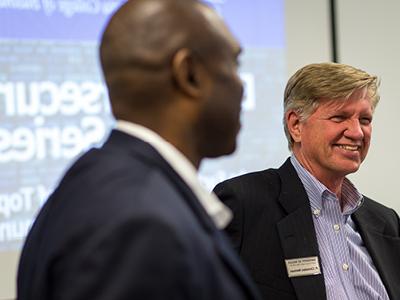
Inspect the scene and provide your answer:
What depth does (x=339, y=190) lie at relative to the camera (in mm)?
1934

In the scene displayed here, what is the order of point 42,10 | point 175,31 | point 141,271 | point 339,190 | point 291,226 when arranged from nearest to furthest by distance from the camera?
Result: point 141,271, point 175,31, point 291,226, point 339,190, point 42,10

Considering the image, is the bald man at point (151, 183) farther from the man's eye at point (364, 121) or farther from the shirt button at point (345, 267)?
the man's eye at point (364, 121)

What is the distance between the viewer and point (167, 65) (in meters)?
0.80

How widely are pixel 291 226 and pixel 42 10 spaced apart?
146cm

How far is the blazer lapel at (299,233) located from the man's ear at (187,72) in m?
1.02

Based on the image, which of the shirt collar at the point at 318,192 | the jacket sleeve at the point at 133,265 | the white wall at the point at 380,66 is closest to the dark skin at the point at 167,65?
the jacket sleeve at the point at 133,265

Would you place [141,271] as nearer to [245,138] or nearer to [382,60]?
[245,138]

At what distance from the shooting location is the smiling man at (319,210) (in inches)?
68.8

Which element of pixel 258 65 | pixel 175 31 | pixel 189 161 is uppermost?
pixel 258 65

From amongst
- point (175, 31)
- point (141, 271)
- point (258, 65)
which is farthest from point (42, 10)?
point (141, 271)

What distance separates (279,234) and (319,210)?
5.8 inches

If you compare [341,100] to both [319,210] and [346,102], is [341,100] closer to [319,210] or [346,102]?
[346,102]

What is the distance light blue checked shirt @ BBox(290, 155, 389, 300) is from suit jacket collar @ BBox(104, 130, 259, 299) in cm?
98

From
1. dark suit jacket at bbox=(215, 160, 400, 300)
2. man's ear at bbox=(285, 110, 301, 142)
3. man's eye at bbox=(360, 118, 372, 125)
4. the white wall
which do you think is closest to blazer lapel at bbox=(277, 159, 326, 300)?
dark suit jacket at bbox=(215, 160, 400, 300)
